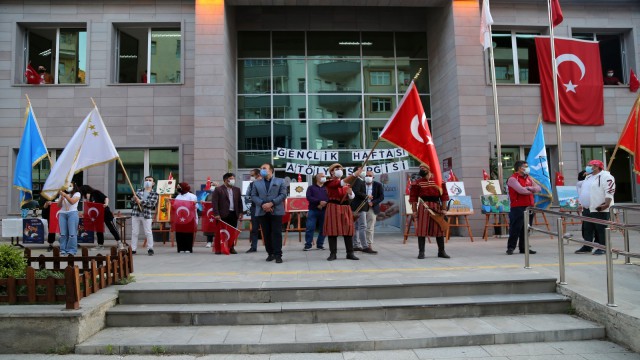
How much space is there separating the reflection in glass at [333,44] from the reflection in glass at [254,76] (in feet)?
5.63

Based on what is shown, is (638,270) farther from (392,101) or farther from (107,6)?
(107,6)

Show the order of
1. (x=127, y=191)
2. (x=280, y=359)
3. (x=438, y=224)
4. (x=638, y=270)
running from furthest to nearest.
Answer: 1. (x=127, y=191)
2. (x=438, y=224)
3. (x=638, y=270)
4. (x=280, y=359)

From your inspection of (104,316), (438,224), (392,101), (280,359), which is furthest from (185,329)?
(392,101)

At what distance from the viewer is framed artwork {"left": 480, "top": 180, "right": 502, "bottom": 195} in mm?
12909

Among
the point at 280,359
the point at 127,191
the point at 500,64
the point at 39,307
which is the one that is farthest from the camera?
the point at 500,64

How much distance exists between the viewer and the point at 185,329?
18.2 ft

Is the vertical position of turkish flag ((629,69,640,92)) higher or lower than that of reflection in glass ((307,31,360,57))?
lower

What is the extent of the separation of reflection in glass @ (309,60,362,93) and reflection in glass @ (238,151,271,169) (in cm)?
294

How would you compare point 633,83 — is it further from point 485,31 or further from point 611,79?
point 485,31

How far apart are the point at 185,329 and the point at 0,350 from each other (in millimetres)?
1993

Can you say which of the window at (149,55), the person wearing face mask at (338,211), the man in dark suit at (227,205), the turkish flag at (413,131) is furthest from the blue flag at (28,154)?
the turkish flag at (413,131)

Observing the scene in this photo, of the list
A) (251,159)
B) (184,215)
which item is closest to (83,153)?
(184,215)

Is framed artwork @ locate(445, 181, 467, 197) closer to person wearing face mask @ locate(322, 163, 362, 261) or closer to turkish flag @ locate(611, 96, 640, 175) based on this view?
turkish flag @ locate(611, 96, 640, 175)

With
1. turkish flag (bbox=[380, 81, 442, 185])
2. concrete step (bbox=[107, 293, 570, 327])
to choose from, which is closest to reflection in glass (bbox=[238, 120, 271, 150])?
turkish flag (bbox=[380, 81, 442, 185])
